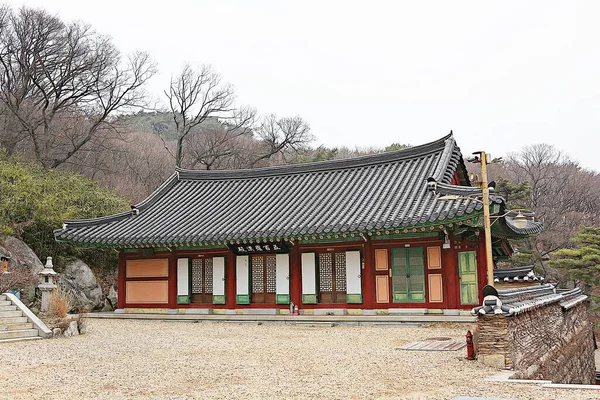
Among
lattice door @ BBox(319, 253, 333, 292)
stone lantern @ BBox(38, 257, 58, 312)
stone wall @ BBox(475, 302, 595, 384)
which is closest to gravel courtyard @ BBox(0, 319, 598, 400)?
stone wall @ BBox(475, 302, 595, 384)

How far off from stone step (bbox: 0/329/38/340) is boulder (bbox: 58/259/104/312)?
9.44m

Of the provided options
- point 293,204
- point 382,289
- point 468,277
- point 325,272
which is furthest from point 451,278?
point 293,204

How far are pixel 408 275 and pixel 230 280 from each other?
653 cm

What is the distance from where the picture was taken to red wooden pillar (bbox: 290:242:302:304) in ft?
62.1

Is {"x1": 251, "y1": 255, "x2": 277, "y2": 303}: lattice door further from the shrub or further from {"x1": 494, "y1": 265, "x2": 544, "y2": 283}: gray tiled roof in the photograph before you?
{"x1": 494, "y1": 265, "x2": 544, "y2": 283}: gray tiled roof

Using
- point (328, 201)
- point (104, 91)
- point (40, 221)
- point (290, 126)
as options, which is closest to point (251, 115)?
point (290, 126)

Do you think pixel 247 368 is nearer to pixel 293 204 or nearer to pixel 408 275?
pixel 408 275

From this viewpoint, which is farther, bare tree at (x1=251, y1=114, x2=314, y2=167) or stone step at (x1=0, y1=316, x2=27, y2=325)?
bare tree at (x1=251, y1=114, x2=314, y2=167)

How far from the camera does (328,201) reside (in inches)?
787

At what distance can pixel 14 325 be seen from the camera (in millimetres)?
13742

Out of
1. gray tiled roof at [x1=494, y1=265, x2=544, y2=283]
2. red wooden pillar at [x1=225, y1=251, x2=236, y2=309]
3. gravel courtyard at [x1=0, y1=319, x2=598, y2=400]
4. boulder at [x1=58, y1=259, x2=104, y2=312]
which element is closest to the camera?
gravel courtyard at [x1=0, y1=319, x2=598, y2=400]

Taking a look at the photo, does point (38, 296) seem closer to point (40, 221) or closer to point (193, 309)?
point (40, 221)

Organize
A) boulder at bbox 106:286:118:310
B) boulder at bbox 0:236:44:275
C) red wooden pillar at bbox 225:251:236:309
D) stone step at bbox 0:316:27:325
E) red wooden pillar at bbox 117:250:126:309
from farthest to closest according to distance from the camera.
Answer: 1. boulder at bbox 106:286:118:310
2. red wooden pillar at bbox 117:250:126:309
3. boulder at bbox 0:236:44:275
4. red wooden pillar at bbox 225:251:236:309
5. stone step at bbox 0:316:27:325

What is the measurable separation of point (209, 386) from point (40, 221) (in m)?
19.2
